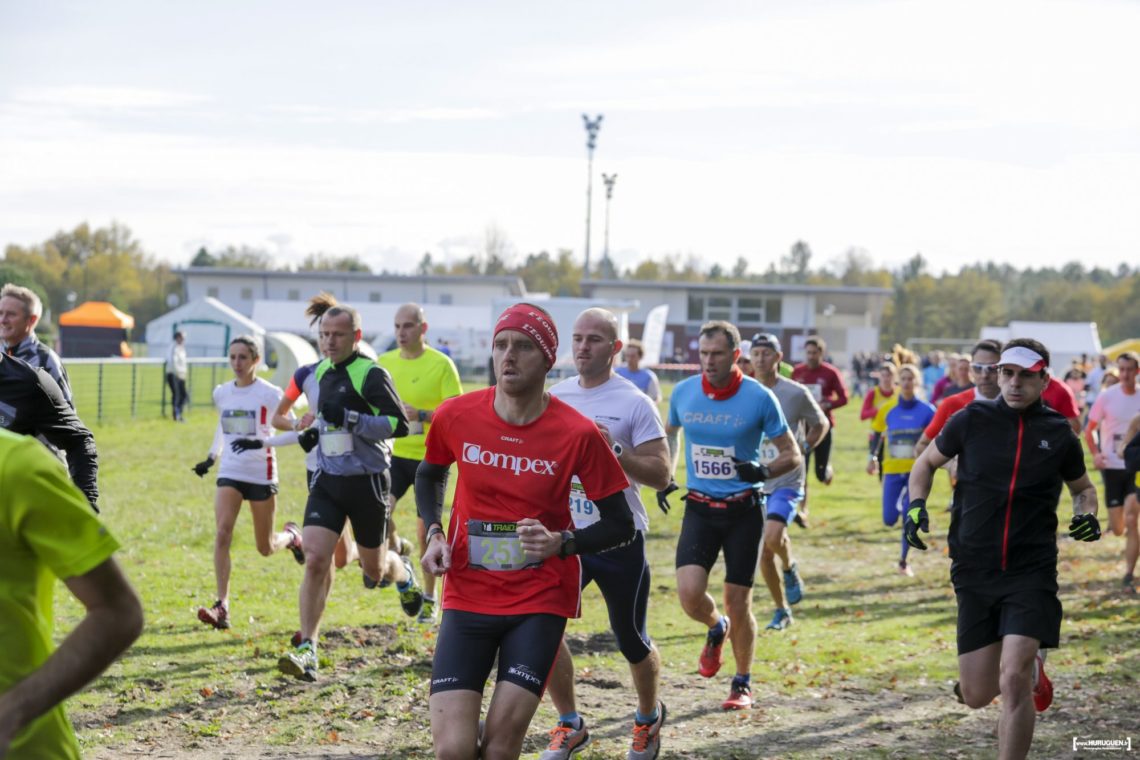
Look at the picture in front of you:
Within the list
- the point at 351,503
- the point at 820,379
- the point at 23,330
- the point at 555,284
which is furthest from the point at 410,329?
the point at 555,284

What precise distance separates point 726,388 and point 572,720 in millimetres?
2425

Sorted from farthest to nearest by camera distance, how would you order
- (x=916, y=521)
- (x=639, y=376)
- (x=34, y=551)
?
(x=639, y=376)
(x=916, y=521)
(x=34, y=551)

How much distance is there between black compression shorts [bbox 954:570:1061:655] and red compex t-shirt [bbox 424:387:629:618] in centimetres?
211

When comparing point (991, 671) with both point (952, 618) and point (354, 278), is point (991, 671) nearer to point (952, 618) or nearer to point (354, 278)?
point (952, 618)

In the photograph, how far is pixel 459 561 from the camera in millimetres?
4879

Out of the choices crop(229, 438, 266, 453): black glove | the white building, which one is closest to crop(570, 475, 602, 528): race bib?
crop(229, 438, 266, 453): black glove

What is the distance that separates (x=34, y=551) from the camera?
2625 millimetres

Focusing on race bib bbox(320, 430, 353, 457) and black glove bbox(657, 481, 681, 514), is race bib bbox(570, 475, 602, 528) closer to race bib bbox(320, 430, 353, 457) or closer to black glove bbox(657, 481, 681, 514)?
black glove bbox(657, 481, 681, 514)

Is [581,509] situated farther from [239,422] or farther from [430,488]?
[239,422]

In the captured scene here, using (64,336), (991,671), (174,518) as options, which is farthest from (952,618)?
(64,336)

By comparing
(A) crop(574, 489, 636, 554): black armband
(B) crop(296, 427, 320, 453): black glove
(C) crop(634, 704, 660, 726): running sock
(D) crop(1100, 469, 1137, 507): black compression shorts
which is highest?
(A) crop(574, 489, 636, 554): black armband

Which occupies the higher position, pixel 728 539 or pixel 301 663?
pixel 728 539

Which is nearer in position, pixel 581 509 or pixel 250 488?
pixel 581 509

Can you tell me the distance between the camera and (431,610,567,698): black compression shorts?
4.67 meters
